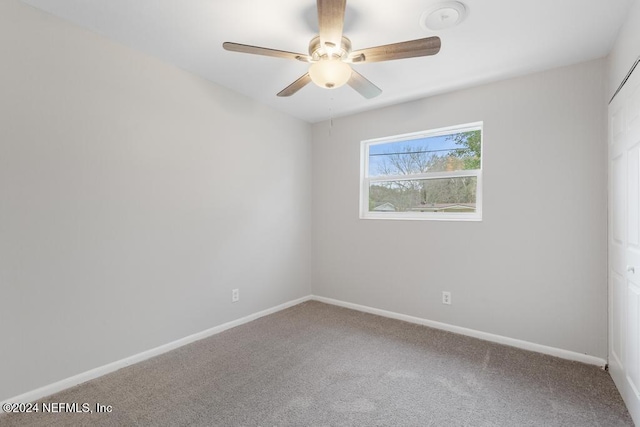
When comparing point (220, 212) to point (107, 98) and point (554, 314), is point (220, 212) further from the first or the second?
point (554, 314)

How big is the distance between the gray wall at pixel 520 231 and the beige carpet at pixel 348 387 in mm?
325

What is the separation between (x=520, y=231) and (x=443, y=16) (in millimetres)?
1805

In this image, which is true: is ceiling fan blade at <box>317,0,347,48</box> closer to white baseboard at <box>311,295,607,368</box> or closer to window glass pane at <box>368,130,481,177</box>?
window glass pane at <box>368,130,481,177</box>

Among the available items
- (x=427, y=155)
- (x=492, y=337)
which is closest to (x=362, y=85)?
(x=427, y=155)

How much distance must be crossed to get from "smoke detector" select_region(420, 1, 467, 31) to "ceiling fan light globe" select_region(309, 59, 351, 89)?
634 millimetres

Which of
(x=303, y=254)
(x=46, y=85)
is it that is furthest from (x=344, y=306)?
(x=46, y=85)

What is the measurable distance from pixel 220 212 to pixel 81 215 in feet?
3.59

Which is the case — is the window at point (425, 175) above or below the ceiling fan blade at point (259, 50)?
below

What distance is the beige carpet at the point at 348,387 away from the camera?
171cm

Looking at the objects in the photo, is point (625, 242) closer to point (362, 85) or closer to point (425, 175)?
point (425, 175)

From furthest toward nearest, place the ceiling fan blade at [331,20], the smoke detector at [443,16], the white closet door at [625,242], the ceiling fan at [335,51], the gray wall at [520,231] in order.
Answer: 1. the gray wall at [520,231]
2. the smoke detector at [443,16]
3. the white closet door at [625,242]
4. the ceiling fan at [335,51]
5. the ceiling fan blade at [331,20]

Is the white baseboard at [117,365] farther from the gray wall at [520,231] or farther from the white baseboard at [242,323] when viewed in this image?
the gray wall at [520,231]

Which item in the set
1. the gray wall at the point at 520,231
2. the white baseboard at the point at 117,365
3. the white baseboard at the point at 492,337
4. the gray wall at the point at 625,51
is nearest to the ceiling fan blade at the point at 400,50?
the gray wall at the point at 625,51

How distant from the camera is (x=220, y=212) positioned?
9.64 ft
